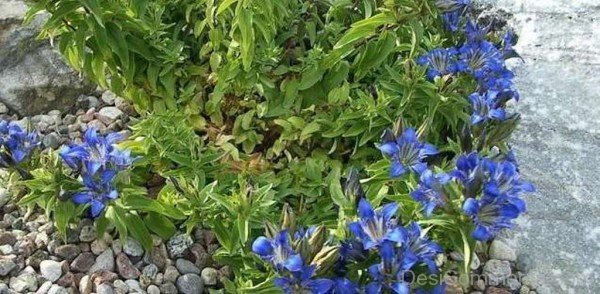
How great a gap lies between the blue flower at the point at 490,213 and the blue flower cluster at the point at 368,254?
4.6 inches

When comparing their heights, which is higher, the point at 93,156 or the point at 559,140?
the point at 93,156

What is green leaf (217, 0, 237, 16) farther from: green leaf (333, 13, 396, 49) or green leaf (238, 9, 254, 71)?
green leaf (333, 13, 396, 49)

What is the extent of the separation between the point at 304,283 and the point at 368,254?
19cm

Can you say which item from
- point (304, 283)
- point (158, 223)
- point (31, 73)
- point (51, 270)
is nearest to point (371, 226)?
point (304, 283)

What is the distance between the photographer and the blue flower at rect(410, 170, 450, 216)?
2.22 m

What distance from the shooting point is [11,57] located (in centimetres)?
332

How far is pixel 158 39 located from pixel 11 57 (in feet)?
2.43

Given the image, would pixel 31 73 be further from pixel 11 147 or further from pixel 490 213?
pixel 490 213

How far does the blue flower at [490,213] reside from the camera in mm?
2154

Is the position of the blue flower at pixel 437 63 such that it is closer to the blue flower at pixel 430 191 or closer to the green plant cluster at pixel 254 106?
the green plant cluster at pixel 254 106

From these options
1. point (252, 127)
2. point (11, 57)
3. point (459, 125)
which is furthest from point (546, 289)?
point (11, 57)

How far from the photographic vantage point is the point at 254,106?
9.84ft

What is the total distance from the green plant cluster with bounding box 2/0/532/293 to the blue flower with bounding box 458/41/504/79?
5 cm

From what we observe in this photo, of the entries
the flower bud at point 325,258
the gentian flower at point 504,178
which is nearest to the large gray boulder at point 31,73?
the flower bud at point 325,258
